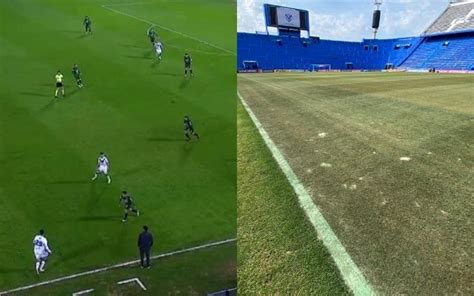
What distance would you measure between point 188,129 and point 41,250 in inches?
149

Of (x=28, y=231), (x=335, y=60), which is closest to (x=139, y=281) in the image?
(x=28, y=231)

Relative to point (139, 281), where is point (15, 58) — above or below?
above

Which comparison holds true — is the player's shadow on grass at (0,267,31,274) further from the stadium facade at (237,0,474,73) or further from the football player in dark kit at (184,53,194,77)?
the stadium facade at (237,0,474,73)

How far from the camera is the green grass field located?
8414 millimetres

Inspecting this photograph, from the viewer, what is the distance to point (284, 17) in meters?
53.0

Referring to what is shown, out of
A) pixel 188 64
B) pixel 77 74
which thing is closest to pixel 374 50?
pixel 188 64

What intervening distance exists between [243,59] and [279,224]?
44187mm

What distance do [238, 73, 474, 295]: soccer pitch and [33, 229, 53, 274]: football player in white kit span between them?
12.2 ft

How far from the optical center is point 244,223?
718 cm

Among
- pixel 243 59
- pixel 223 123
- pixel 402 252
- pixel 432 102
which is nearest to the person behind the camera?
pixel 402 252

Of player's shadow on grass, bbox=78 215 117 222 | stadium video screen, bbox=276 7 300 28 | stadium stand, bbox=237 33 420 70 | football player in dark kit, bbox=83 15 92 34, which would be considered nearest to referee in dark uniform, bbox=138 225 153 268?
player's shadow on grass, bbox=78 215 117 222

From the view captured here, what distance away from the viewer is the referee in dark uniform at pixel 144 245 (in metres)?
8.58

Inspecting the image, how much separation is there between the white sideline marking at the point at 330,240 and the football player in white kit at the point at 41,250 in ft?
14.8

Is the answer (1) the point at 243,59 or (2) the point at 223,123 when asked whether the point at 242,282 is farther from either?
(1) the point at 243,59
